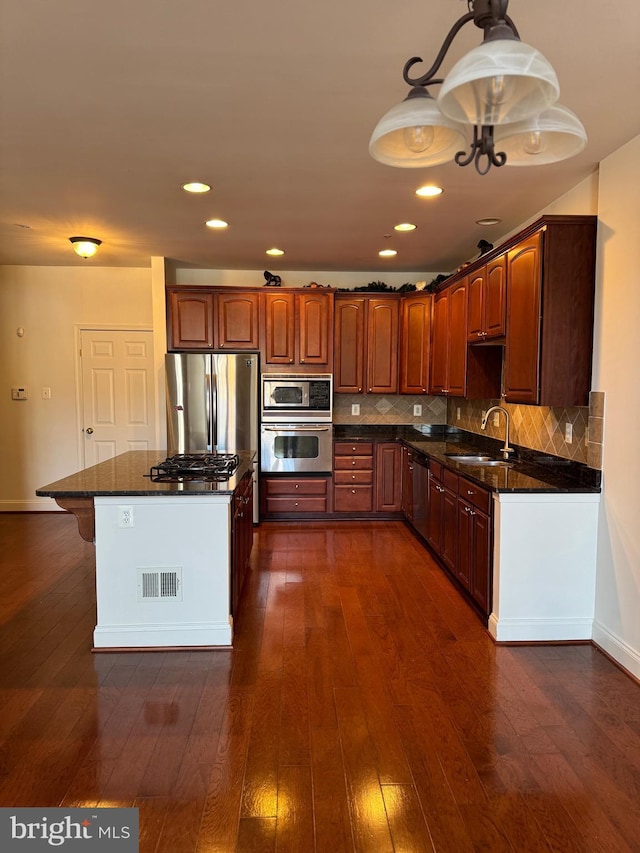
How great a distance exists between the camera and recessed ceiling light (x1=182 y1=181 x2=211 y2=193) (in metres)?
3.16

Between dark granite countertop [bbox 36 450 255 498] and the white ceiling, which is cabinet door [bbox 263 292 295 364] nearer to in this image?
the white ceiling

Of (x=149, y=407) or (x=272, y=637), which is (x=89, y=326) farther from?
(x=272, y=637)

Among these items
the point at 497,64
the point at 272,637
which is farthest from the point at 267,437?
the point at 497,64

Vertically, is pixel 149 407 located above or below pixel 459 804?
above

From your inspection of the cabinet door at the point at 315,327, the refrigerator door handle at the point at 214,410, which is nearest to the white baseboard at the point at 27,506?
the refrigerator door handle at the point at 214,410

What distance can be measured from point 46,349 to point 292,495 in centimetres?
304

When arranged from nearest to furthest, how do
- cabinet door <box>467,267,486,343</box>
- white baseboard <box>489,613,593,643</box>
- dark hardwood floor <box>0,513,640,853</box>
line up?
dark hardwood floor <box>0,513,640,853</box> → white baseboard <box>489,613,593,643</box> → cabinet door <box>467,267,486,343</box>

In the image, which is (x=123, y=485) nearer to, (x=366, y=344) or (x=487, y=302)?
(x=487, y=302)

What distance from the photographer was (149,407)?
19.3 feet

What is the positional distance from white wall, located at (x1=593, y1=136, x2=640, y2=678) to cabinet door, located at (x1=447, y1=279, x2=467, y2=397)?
59.4 inches

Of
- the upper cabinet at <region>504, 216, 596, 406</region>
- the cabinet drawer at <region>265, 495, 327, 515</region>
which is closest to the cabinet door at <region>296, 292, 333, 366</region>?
the cabinet drawer at <region>265, 495, 327, 515</region>

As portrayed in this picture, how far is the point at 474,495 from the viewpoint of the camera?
10.9 ft

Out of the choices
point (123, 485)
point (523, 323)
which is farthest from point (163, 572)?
point (523, 323)

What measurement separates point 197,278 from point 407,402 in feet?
8.68
